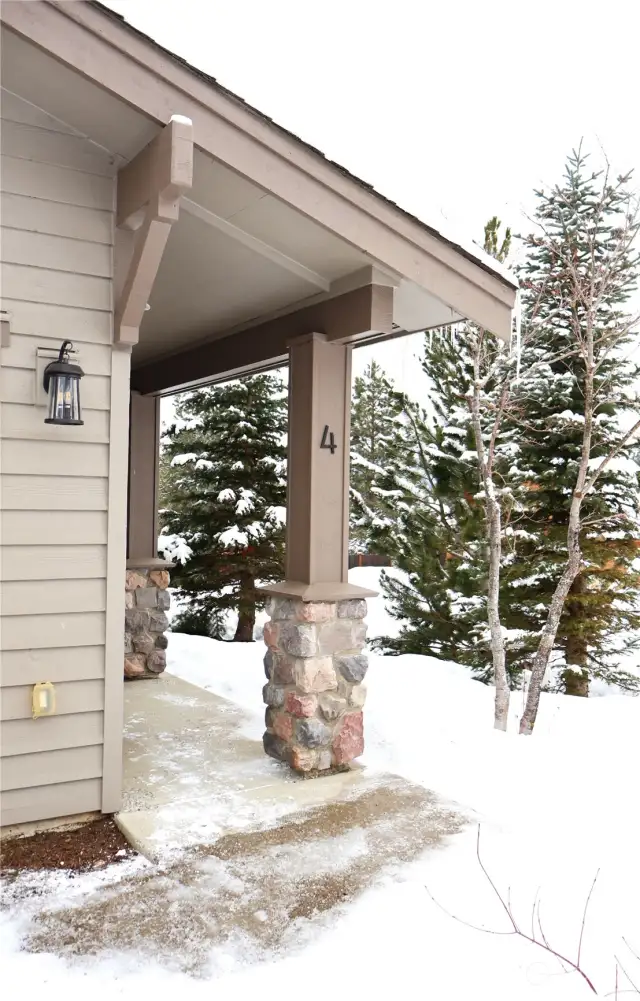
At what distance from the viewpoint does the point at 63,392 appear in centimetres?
288

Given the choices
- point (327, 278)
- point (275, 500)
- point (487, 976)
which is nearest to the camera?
point (487, 976)

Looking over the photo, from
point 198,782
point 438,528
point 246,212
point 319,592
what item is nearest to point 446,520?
point 438,528

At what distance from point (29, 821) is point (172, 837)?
59 cm

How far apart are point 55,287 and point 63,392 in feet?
1.57

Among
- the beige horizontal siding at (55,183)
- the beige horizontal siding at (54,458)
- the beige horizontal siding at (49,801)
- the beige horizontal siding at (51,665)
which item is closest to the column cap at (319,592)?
the beige horizontal siding at (51,665)

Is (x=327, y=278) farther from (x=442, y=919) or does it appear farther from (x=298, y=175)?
(x=442, y=919)

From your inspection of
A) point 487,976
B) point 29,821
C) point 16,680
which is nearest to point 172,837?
point 29,821

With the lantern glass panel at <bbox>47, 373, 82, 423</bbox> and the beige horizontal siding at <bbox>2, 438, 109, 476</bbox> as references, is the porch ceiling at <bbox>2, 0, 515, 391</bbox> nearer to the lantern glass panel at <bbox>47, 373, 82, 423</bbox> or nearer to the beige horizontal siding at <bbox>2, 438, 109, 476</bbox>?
the lantern glass panel at <bbox>47, 373, 82, 423</bbox>

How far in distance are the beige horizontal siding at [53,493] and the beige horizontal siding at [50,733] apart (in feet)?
2.79

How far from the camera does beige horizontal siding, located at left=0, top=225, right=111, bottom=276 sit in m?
2.94

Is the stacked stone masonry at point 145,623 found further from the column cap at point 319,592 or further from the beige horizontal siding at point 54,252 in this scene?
the beige horizontal siding at point 54,252

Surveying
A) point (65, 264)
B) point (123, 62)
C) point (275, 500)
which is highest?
point (123, 62)

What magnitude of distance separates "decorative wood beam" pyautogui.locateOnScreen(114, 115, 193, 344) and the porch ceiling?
0.37ft

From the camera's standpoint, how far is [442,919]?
7.67ft
